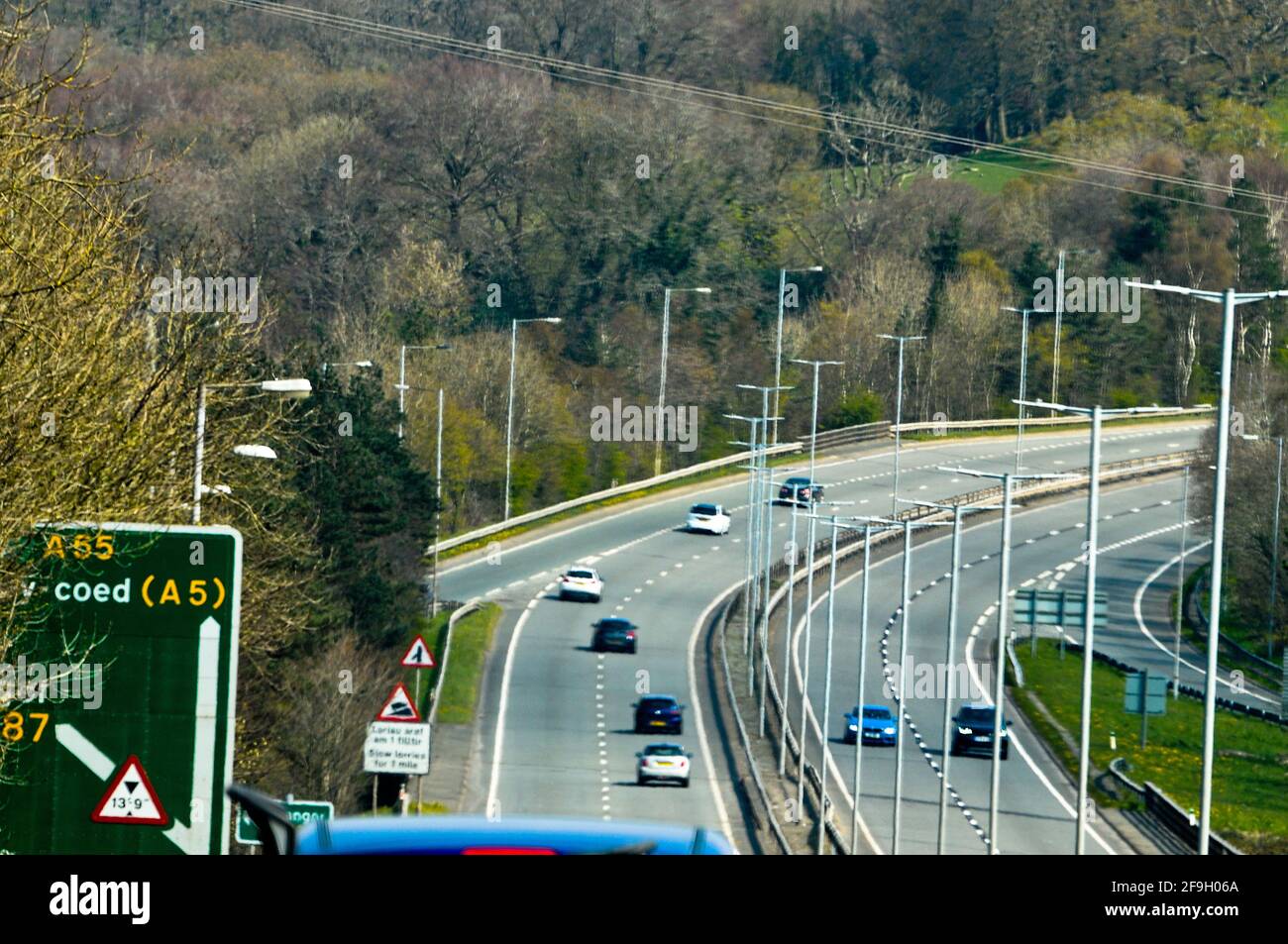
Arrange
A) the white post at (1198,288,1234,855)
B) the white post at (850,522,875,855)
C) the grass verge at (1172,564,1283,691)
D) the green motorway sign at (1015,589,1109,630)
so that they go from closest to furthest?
1. the white post at (1198,288,1234,855)
2. the white post at (850,522,875,855)
3. the green motorway sign at (1015,589,1109,630)
4. the grass verge at (1172,564,1283,691)

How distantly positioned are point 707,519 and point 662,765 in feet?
108

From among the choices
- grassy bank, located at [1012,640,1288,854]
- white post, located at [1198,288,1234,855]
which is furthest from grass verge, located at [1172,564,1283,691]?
white post, located at [1198,288,1234,855]

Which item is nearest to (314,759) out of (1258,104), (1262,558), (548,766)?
(548,766)

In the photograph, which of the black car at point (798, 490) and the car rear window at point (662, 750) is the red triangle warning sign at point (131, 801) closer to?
the car rear window at point (662, 750)

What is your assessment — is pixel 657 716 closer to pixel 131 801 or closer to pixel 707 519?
pixel 707 519

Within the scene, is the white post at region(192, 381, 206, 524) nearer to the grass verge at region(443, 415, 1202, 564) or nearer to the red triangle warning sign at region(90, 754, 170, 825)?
the red triangle warning sign at region(90, 754, 170, 825)

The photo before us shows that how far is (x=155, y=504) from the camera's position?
1917cm

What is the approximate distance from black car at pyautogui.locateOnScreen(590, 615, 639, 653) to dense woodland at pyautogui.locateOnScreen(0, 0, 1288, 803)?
18.4 feet

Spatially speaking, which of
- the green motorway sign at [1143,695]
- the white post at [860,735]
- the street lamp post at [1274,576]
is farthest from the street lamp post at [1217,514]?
the street lamp post at [1274,576]

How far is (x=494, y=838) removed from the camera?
477 centimetres

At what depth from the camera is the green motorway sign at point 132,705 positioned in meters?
11.1

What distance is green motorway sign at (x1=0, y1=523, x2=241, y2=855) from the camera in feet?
36.3

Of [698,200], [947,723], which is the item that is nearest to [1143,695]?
[947,723]
